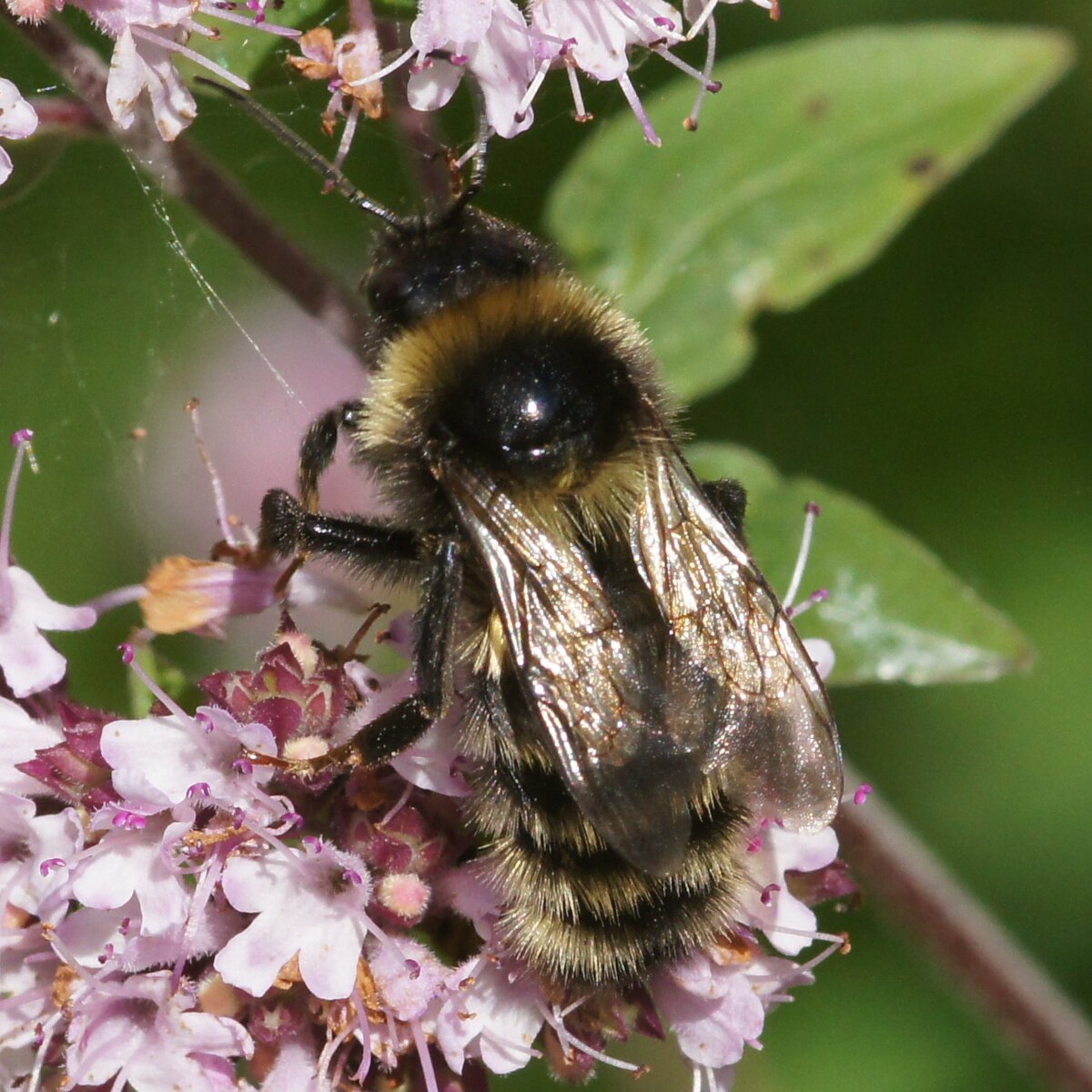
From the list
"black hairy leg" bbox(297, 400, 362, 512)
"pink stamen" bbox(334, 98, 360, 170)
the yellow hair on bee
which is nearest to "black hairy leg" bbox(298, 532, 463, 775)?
the yellow hair on bee

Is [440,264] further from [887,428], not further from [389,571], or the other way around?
[887,428]

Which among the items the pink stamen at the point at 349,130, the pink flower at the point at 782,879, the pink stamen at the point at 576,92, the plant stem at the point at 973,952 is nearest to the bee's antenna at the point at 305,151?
the pink stamen at the point at 349,130

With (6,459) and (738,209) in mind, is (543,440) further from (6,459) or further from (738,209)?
(6,459)

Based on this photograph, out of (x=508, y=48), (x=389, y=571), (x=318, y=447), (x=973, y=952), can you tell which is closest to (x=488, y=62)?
(x=508, y=48)

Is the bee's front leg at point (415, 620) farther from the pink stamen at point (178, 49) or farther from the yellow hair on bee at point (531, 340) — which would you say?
the pink stamen at point (178, 49)

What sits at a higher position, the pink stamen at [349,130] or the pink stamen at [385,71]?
the pink stamen at [385,71]

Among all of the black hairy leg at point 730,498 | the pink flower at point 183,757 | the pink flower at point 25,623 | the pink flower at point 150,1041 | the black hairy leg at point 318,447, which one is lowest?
the pink flower at point 150,1041

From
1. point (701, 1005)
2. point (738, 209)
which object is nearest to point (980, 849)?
point (738, 209)
